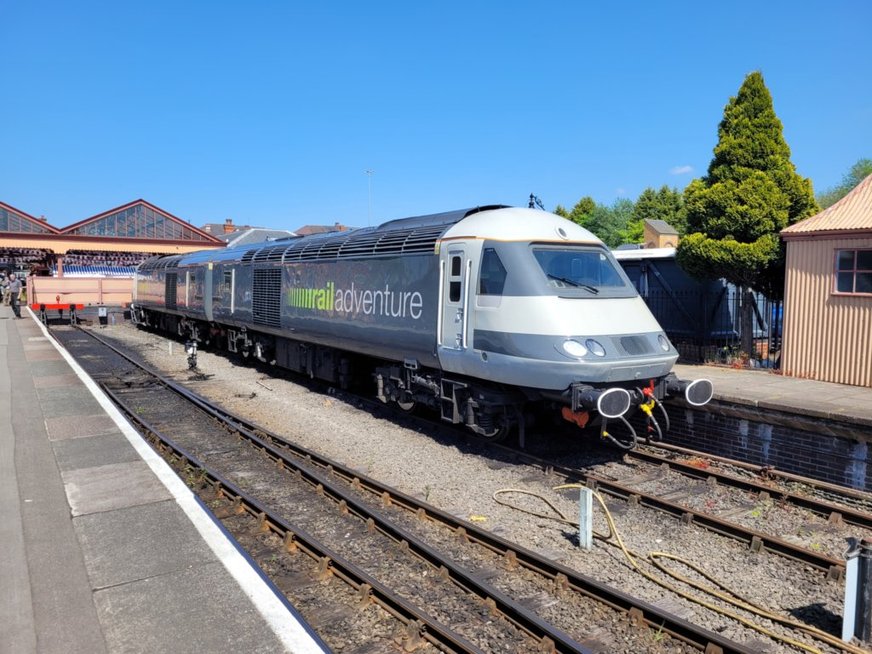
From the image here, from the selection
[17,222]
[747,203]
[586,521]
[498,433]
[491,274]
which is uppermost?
[17,222]

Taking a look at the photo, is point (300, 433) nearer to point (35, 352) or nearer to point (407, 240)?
point (407, 240)

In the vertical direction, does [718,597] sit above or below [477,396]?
below

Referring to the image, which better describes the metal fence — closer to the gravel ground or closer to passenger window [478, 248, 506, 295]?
the gravel ground

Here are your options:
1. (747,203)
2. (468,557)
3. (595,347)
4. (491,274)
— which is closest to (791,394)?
(595,347)

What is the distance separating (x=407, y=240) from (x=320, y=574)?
5.79m

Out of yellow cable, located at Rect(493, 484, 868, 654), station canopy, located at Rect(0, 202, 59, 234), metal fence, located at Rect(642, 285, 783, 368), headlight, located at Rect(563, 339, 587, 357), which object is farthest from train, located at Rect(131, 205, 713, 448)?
station canopy, located at Rect(0, 202, 59, 234)

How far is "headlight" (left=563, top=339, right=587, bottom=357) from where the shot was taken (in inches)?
298

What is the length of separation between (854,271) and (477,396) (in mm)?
7710

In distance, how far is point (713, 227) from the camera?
14.2 metres

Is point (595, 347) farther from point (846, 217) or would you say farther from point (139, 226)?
point (139, 226)

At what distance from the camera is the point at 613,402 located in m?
7.38

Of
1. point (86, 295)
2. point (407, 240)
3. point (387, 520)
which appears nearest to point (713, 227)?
point (407, 240)

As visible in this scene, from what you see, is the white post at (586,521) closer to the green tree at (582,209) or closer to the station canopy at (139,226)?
the station canopy at (139,226)

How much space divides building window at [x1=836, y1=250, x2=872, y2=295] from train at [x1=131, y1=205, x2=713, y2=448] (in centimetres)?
468
